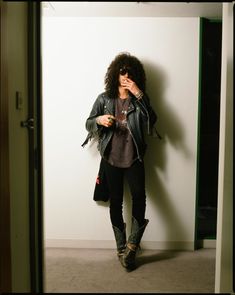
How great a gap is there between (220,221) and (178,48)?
5.40 feet

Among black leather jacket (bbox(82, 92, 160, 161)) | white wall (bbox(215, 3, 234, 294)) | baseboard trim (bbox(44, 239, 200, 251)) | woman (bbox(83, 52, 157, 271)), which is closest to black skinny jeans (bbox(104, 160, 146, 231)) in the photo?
woman (bbox(83, 52, 157, 271))

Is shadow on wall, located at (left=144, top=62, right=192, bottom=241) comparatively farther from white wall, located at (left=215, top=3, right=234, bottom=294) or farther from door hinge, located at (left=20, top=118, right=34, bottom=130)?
door hinge, located at (left=20, top=118, right=34, bottom=130)

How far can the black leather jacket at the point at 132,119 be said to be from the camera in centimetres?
250

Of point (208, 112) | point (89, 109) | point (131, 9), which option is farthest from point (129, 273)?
point (131, 9)

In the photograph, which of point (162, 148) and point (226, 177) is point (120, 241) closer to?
point (162, 148)

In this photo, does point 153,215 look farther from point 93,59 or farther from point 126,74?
point 93,59

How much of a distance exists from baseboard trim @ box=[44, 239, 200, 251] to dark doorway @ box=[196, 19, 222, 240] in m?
0.16

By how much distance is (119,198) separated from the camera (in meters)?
2.56

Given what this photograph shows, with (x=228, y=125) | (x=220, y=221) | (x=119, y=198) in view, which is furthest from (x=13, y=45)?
(x=119, y=198)

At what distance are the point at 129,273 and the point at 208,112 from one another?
1521 mm

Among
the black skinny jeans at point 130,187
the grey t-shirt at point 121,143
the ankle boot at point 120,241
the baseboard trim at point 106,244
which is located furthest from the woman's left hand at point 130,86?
the baseboard trim at point 106,244

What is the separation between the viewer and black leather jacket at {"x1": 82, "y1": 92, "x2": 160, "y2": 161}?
250cm

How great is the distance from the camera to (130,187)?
254 centimetres

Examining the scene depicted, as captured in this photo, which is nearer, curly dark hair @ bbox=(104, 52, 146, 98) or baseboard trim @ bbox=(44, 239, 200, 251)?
curly dark hair @ bbox=(104, 52, 146, 98)
